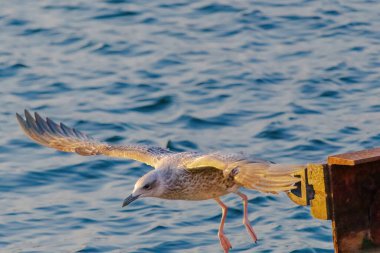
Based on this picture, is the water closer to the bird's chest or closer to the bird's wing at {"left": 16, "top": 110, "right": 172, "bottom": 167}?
the bird's wing at {"left": 16, "top": 110, "right": 172, "bottom": 167}

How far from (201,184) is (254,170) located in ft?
3.80

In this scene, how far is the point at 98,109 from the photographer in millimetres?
14688

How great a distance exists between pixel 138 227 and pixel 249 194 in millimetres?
1412

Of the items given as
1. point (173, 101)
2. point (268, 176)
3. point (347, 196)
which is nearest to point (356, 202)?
point (347, 196)

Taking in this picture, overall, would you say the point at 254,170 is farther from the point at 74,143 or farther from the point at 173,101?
the point at 173,101

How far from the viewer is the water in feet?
36.9

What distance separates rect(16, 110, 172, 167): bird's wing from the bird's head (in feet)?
1.73

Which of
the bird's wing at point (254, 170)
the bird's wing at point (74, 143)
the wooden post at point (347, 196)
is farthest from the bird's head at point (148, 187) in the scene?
the wooden post at point (347, 196)

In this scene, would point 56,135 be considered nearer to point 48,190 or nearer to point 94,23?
point 48,190

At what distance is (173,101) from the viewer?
49.0ft

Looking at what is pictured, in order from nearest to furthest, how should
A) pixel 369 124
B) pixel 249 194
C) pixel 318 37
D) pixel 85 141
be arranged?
pixel 85 141 → pixel 249 194 → pixel 369 124 → pixel 318 37

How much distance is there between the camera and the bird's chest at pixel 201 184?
8.95 m

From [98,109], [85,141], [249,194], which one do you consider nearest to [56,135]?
[85,141]

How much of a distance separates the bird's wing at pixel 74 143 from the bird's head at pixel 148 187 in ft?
1.73
